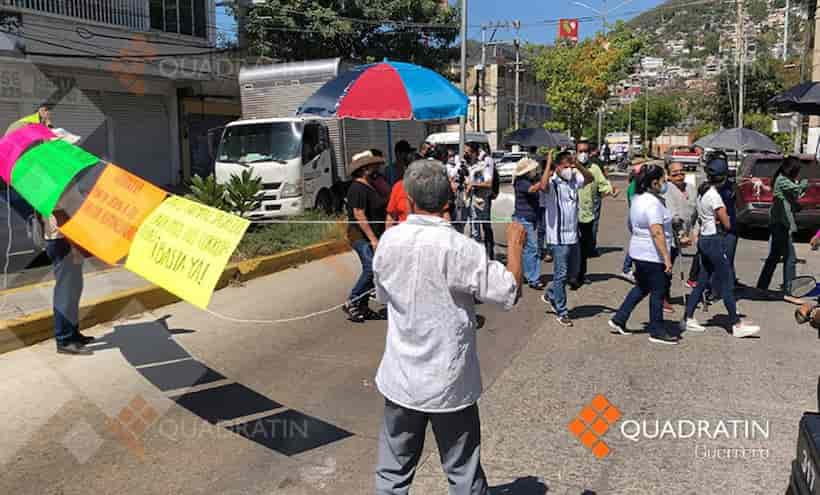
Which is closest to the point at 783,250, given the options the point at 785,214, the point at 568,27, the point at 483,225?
the point at 785,214

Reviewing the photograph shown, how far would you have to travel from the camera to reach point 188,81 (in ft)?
76.5

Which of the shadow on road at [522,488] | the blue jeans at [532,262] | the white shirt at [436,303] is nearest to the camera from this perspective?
the white shirt at [436,303]

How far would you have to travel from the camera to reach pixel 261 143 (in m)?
14.9

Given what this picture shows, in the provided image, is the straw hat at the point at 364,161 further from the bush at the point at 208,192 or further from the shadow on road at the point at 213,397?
the bush at the point at 208,192

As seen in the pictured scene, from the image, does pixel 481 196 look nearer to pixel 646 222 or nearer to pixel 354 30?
pixel 646 222

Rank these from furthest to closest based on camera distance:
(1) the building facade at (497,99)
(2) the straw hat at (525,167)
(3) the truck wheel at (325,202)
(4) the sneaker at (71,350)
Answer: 1. (1) the building facade at (497,99)
2. (3) the truck wheel at (325,202)
3. (2) the straw hat at (525,167)
4. (4) the sneaker at (71,350)

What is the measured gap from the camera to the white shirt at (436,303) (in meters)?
2.87

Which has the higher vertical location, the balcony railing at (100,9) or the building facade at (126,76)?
the balcony railing at (100,9)

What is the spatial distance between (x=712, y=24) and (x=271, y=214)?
204283mm

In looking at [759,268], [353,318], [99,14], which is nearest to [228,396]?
[353,318]

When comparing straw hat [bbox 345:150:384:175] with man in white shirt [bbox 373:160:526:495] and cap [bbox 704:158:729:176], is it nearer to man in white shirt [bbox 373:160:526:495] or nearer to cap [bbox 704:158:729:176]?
cap [bbox 704:158:729:176]

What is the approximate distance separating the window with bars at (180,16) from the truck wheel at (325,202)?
978 cm

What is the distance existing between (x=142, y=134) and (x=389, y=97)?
16.9 meters

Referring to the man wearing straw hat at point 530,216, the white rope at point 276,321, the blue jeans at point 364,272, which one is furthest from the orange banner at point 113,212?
the man wearing straw hat at point 530,216
